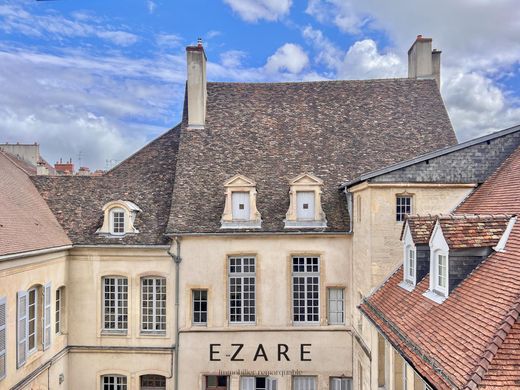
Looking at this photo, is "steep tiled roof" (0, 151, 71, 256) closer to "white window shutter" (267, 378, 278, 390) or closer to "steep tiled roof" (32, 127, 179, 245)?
"steep tiled roof" (32, 127, 179, 245)

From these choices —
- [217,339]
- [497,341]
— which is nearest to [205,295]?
[217,339]

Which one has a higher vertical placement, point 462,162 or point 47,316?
point 462,162

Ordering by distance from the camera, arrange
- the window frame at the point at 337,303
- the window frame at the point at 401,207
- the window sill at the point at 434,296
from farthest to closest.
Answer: the window frame at the point at 337,303 → the window frame at the point at 401,207 → the window sill at the point at 434,296

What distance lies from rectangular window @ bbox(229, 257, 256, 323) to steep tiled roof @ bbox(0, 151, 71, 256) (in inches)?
276

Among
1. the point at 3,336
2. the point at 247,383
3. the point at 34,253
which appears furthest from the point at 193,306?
the point at 3,336

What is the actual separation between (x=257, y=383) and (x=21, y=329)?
9.08 m

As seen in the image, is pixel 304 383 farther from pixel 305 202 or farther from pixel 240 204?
pixel 240 204

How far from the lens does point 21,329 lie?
568 inches

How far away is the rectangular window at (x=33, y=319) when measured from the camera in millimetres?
15383

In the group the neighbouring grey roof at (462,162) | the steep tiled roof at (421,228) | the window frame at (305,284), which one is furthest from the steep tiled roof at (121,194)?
the steep tiled roof at (421,228)

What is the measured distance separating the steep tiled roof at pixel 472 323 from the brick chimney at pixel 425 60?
439 inches

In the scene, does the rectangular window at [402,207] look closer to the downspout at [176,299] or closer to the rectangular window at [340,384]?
the rectangular window at [340,384]

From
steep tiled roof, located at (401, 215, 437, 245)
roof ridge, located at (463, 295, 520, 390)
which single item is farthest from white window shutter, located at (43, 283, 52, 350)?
roof ridge, located at (463, 295, 520, 390)

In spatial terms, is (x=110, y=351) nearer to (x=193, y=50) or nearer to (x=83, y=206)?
(x=83, y=206)
